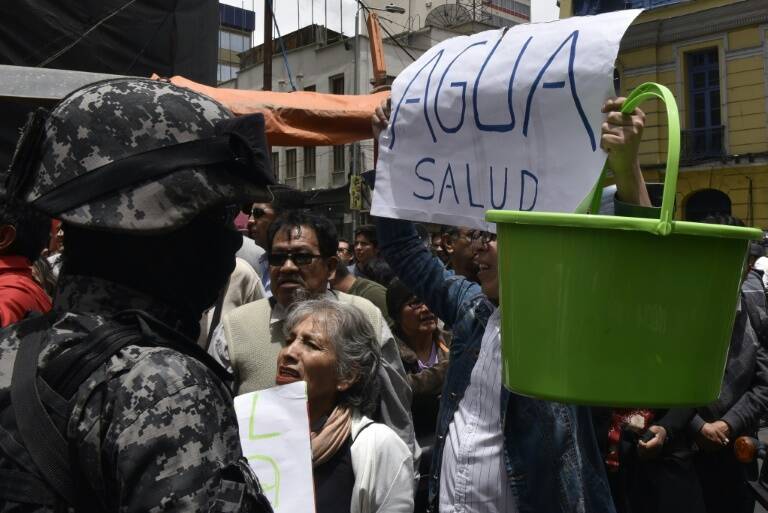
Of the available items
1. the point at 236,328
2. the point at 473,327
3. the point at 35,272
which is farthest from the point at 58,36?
the point at 473,327

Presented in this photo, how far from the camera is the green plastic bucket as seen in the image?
1464 millimetres

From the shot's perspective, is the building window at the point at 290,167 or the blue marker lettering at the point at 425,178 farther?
the building window at the point at 290,167

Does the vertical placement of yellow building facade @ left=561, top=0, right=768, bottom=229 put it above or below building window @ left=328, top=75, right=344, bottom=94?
A: below

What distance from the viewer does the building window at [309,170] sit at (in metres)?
35.4

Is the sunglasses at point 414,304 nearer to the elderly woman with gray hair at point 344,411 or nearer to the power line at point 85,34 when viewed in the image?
the elderly woman with gray hair at point 344,411

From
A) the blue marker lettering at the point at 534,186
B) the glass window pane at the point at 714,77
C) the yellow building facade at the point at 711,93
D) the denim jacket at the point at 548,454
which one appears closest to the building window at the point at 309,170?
the yellow building facade at the point at 711,93

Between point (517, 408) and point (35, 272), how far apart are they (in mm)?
2994

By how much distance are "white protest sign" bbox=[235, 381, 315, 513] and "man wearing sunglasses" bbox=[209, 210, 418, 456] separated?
810mm

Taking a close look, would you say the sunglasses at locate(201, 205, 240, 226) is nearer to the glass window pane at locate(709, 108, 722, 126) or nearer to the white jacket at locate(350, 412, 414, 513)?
the white jacket at locate(350, 412, 414, 513)

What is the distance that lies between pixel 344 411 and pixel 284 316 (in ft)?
2.43

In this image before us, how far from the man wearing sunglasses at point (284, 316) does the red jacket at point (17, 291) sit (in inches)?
28.1

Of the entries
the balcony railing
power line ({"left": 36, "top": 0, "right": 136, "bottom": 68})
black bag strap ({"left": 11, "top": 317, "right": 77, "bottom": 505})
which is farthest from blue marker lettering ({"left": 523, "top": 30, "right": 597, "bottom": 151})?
the balcony railing

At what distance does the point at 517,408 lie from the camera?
2.55 meters

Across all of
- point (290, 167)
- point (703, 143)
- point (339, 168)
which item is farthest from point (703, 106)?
point (290, 167)
